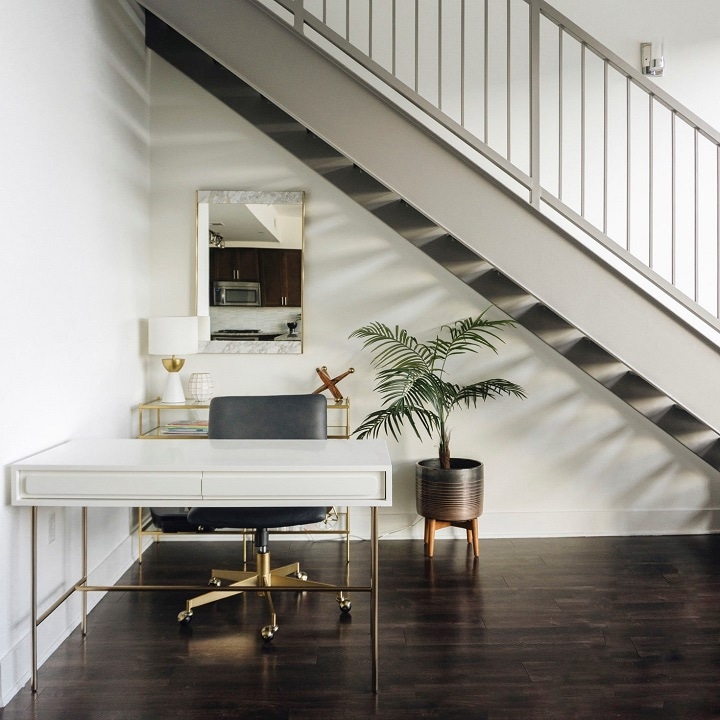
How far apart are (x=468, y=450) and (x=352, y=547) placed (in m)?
0.94

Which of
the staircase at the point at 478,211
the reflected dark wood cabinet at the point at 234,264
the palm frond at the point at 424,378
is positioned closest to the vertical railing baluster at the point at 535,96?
the staircase at the point at 478,211

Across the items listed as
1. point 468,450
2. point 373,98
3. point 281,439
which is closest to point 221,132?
point 373,98

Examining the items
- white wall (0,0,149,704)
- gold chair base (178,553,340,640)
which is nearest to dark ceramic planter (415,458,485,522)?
gold chair base (178,553,340,640)

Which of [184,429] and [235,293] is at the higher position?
[235,293]

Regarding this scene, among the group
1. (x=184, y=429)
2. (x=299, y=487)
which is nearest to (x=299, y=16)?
(x=299, y=487)

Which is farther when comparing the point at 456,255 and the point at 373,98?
the point at 456,255

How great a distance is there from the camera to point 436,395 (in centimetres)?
396

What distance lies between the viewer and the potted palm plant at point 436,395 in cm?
391

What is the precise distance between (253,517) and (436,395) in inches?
55.9

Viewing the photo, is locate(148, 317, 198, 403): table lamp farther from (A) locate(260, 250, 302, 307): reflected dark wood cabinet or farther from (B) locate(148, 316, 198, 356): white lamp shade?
(A) locate(260, 250, 302, 307): reflected dark wood cabinet

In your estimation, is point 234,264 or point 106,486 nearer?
point 106,486

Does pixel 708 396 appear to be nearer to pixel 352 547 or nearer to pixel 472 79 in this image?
pixel 352 547

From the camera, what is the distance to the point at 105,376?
3.52m

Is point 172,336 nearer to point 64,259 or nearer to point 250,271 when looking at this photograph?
point 250,271
